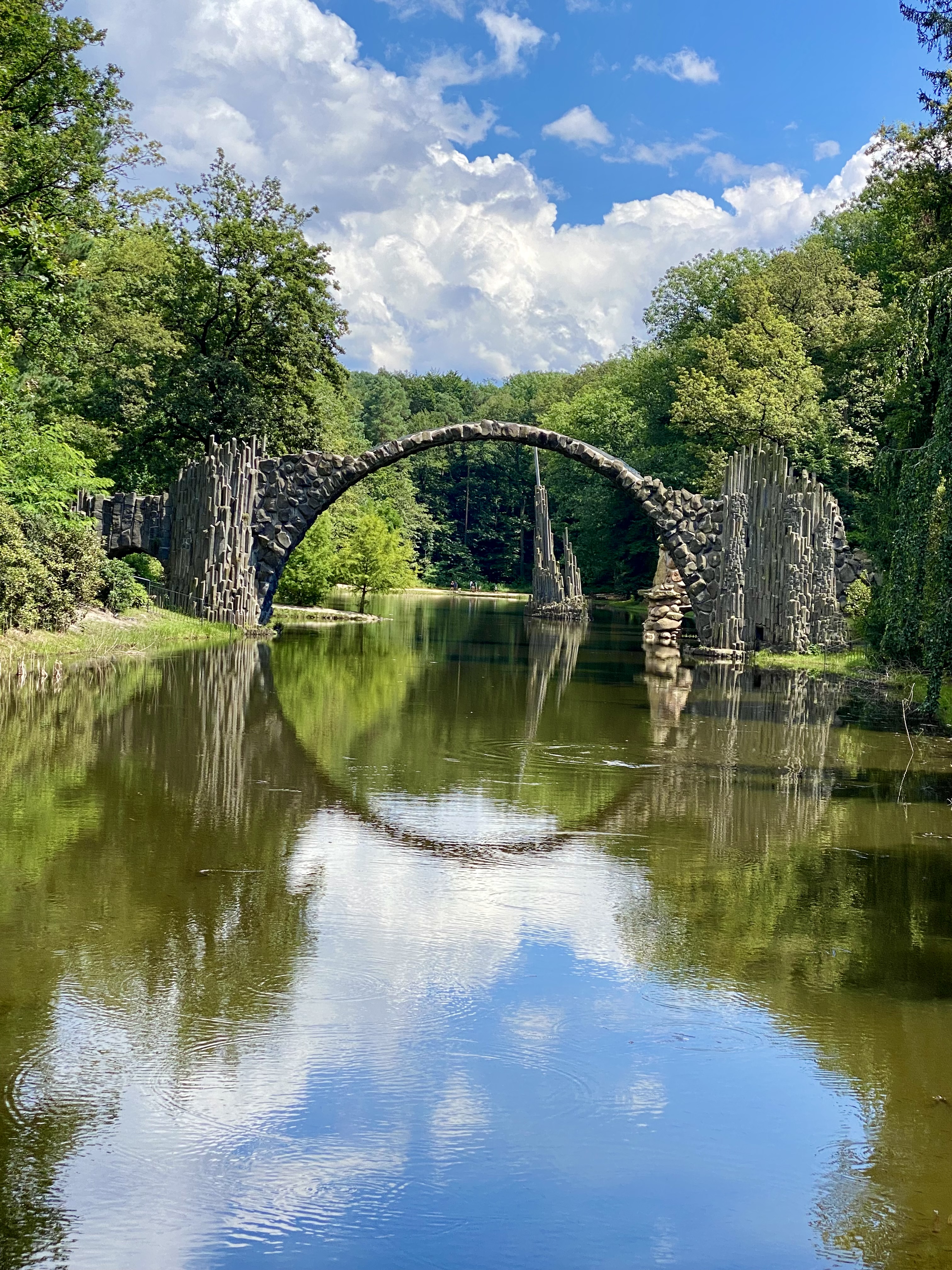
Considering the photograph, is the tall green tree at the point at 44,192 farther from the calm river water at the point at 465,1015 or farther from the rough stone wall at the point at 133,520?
the calm river water at the point at 465,1015

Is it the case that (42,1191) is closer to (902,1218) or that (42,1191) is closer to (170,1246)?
(170,1246)

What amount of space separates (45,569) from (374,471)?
1218cm

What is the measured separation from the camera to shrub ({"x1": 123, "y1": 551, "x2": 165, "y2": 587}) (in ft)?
109

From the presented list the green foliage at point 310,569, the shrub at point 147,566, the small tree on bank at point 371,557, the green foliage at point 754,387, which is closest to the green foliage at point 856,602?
the green foliage at point 754,387

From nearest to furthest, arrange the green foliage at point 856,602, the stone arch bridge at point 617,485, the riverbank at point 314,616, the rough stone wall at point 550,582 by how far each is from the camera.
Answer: the green foliage at point 856,602, the stone arch bridge at point 617,485, the riverbank at point 314,616, the rough stone wall at point 550,582

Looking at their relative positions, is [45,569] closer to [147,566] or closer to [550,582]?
[147,566]

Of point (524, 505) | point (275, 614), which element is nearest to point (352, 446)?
point (275, 614)

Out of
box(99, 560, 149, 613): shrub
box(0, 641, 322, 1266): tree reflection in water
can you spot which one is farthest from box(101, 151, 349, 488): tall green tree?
box(0, 641, 322, 1266): tree reflection in water

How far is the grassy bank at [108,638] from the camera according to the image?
20359mm

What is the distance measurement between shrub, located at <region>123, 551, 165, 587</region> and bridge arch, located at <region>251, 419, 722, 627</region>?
292 cm

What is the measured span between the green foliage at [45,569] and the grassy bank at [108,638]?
32 centimetres

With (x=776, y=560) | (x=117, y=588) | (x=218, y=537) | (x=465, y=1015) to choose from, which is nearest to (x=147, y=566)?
(x=218, y=537)

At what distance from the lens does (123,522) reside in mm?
32500

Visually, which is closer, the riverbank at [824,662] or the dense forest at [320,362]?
the dense forest at [320,362]
